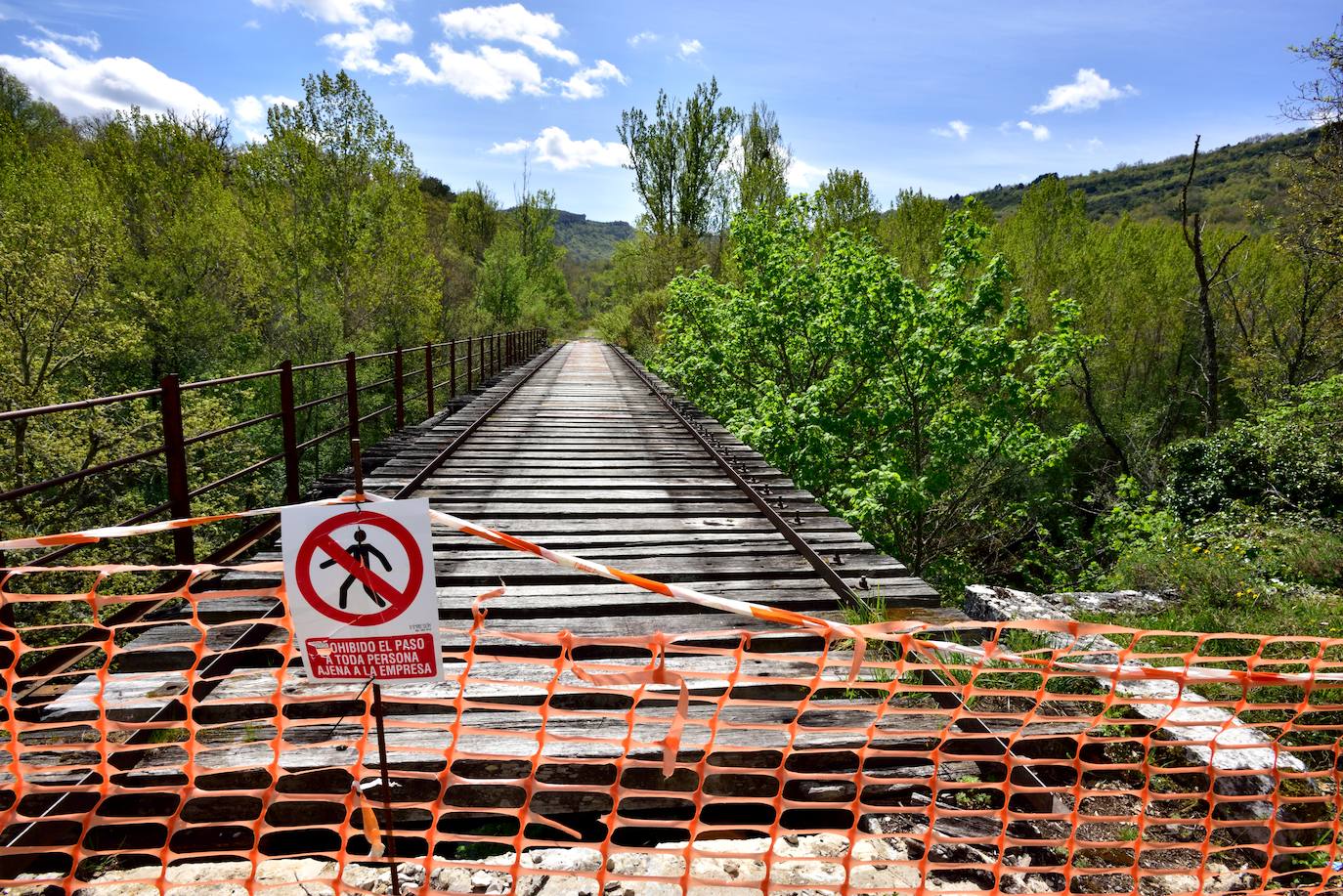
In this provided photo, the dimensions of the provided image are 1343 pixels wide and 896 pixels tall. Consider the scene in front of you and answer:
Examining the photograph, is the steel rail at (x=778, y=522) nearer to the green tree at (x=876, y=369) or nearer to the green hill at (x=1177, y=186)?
the green tree at (x=876, y=369)

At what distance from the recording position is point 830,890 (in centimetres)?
216

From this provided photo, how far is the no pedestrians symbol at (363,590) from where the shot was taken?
1.85 m

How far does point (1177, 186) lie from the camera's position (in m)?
77.9

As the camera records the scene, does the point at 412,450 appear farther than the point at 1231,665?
Yes

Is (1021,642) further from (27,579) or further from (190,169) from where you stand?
(190,169)

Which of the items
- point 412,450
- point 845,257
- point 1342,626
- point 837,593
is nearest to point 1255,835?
point 837,593

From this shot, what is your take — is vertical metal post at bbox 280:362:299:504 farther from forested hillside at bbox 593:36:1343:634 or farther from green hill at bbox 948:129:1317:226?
green hill at bbox 948:129:1317:226

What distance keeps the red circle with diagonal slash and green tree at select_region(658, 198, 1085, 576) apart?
7.81 metres

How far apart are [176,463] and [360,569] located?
313 centimetres

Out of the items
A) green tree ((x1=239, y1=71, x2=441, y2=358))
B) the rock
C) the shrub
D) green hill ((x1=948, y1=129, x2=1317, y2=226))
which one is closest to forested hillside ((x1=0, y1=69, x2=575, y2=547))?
green tree ((x1=239, y1=71, x2=441, y2=358))

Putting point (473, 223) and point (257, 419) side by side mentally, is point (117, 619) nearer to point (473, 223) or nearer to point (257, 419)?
point (257, 419)

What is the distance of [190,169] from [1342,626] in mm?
31959

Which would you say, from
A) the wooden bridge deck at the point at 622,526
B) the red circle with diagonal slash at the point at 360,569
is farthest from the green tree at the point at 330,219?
the red circle with diagonal slash at the point at 360,569

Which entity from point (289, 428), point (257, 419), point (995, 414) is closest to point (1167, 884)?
point (257, 419)
